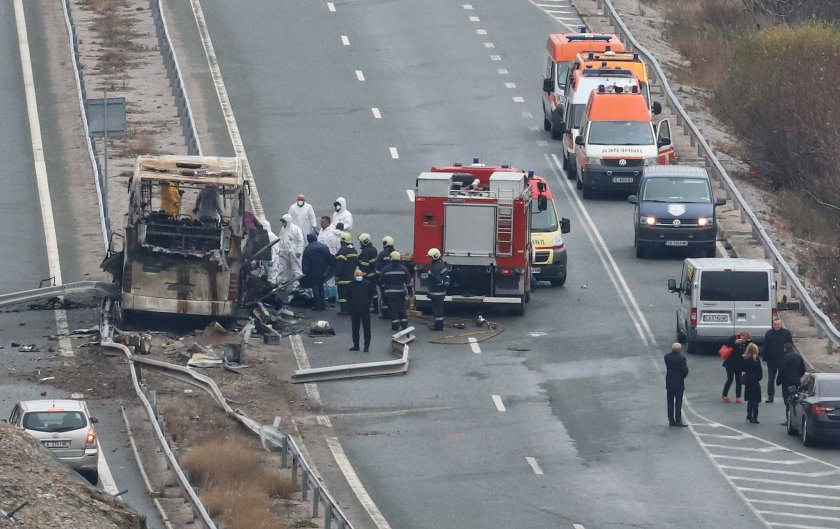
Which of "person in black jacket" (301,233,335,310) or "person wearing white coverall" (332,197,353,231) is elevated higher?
"person wearing white coverall" (332,197,353,231)

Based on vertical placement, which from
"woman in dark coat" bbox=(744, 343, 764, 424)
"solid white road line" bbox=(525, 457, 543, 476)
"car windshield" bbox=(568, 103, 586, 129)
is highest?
"car windshield" bbox=(568, 103, 586, 129)

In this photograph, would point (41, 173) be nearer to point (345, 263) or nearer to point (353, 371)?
point (345, 263)

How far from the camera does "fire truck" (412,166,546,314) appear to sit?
35.7 metres

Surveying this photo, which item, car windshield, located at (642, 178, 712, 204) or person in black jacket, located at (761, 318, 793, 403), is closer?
person in black jacket, located at (761, 318, 793, 403)

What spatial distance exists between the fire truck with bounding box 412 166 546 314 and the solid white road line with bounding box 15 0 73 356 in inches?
248

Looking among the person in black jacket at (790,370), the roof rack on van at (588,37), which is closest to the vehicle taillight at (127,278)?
the person in black jacket at (790,370)

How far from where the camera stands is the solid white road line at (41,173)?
34.3m

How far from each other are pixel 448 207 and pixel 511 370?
4095mm

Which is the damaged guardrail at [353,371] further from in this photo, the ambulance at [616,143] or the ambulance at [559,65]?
the ambulance at [559,65]

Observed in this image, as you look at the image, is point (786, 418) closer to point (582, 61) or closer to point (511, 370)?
point (511, 370)

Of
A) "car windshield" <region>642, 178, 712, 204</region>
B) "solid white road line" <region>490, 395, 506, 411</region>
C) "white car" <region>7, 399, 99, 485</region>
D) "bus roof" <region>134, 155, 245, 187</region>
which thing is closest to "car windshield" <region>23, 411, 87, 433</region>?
"white car" <region>7, 399, 99, 485</region>

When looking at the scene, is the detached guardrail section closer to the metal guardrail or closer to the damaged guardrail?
the damaged guardrail

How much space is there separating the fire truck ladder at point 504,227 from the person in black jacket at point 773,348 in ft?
18.1

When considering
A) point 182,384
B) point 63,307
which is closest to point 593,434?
point 182,384
